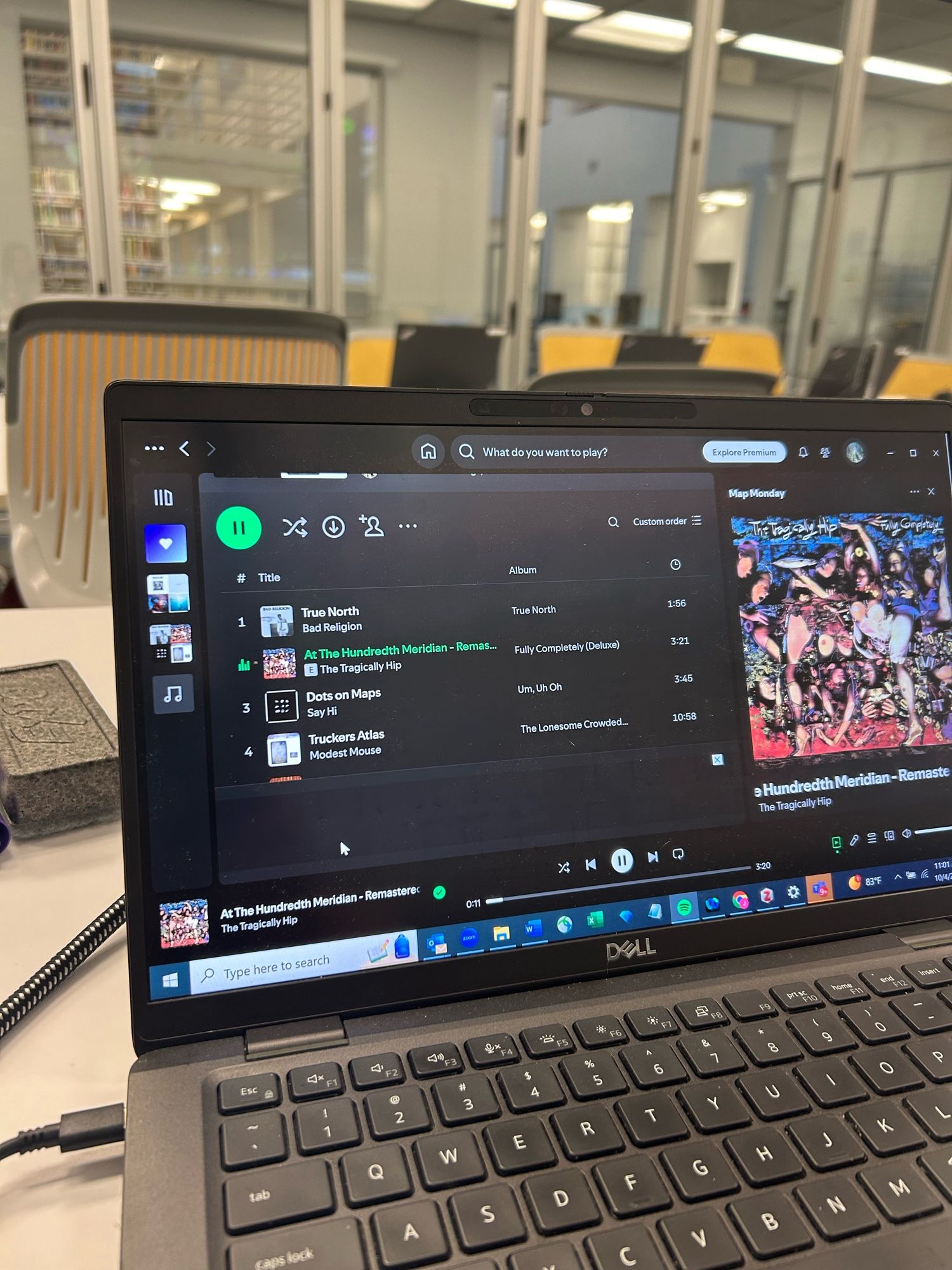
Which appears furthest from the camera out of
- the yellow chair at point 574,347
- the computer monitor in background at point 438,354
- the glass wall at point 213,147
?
the glass wall at point 213,147

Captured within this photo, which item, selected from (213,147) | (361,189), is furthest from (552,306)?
Answer: (213,147)

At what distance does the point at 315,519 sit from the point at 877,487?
331 millimetres

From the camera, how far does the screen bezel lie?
1.25 feet

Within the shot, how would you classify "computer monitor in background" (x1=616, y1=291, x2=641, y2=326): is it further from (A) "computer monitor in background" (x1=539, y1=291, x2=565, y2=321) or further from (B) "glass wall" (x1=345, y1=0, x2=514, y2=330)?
(B) "glass wall" (x1=345, y1=0, x2=514, y2=330)

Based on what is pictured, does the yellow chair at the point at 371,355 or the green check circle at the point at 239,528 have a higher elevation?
the yellow chair at the point at 371,355

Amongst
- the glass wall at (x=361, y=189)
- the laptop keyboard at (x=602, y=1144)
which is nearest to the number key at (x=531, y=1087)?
the laptop keyboard at (x=602, y=1144)

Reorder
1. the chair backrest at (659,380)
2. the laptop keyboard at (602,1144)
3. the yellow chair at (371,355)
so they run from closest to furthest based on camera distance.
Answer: the laptop keyboard at (602,1144) < the chair backrest at (659,380) < the yellow chair at (371,355)

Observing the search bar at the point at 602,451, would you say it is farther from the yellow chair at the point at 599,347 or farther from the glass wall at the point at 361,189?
the glass wall at the point at 361,189

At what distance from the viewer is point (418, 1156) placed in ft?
1.08

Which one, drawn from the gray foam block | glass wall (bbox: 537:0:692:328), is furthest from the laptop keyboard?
glass wall (bbox: 537:0:692:328)

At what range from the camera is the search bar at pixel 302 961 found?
0.38 meters

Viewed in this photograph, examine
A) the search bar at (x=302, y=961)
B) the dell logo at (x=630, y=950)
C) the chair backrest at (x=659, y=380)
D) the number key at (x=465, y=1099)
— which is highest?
the chair backrest at (x=659, y=380)

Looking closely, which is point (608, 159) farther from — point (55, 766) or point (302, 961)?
point (302, 961)

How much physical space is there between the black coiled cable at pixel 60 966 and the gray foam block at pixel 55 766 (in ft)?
0.30
